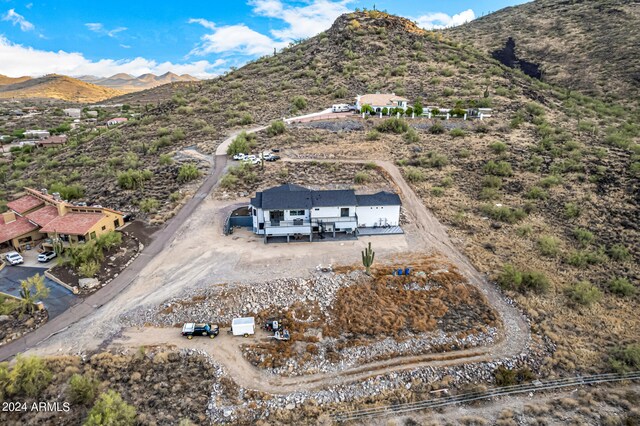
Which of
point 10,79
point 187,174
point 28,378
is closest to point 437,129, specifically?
point 187,174

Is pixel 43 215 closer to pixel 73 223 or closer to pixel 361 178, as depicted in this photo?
pixel 73 223

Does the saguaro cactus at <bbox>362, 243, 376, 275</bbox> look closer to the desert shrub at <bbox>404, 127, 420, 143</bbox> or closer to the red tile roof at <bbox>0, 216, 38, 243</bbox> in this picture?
the red tile roof at <bbox>0, 216, 38, 243</bbox>

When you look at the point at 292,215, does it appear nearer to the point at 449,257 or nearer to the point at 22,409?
the point at 449,257

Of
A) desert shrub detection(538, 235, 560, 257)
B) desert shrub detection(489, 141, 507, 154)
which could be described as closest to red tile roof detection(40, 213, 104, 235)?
desert shrub detection(538, 235, 560, 257)

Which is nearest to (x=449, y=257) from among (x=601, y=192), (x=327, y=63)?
(x=601, y=192)

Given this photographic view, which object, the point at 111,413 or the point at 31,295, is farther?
the point at 31,295

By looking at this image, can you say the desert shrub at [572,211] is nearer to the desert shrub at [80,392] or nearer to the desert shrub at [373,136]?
the desert shrub at [373,136]

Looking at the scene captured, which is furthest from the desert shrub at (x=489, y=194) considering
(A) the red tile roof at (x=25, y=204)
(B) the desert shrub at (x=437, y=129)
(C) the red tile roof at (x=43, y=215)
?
(A) the red tile roof at (x=25, y=204)
